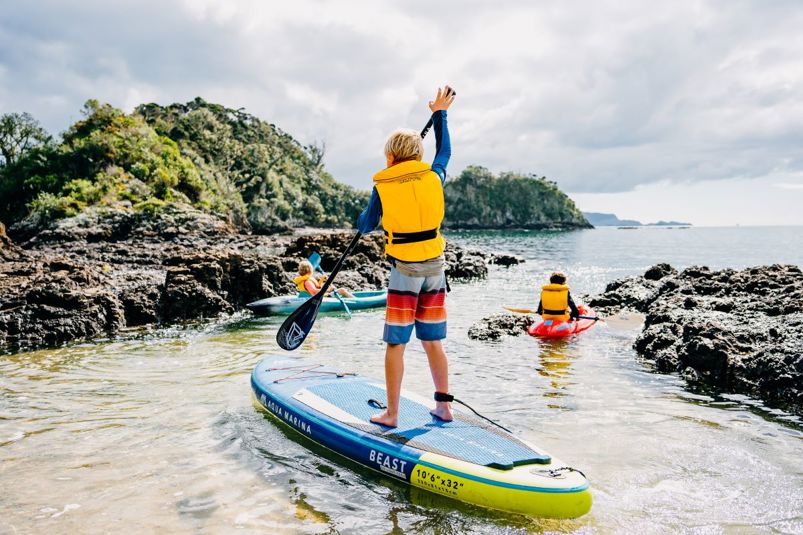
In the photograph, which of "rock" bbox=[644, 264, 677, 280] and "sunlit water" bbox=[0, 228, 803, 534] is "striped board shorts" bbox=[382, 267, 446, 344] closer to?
"sunlit water" bbox=[0, 228, 803, 534]

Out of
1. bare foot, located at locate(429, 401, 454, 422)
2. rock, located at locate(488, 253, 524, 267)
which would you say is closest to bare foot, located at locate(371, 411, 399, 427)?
bare foot, located at locate(429, 401, 454, 422)

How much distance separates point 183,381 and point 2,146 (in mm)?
47723

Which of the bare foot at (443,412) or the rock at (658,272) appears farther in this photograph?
the rock at (658,272)

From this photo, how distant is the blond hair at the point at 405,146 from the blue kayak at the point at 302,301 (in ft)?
25.0

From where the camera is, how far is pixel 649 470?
4.76 meters

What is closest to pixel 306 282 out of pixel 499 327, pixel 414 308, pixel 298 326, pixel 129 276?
pixel 499 327

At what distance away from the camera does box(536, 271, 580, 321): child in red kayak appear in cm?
1098

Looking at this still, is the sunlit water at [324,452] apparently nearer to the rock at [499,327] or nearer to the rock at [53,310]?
the rock at [53,310]

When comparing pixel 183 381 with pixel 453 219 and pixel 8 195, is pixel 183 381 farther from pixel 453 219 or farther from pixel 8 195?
pixel 453 219

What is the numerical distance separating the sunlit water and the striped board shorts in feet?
3.97

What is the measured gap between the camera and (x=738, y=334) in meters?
8.54

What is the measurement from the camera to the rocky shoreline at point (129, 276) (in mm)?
10932

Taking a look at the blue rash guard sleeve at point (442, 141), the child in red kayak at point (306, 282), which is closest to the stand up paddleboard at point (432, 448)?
the blue rash guard sleeve at point (442, 141)

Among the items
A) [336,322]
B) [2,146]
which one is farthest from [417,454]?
[2,146]
